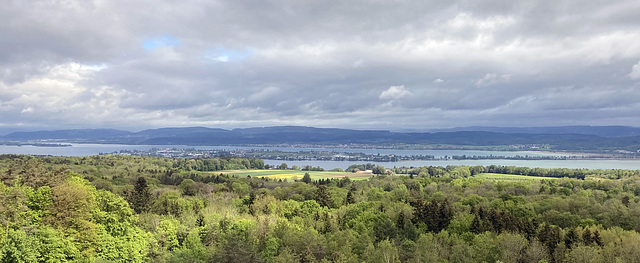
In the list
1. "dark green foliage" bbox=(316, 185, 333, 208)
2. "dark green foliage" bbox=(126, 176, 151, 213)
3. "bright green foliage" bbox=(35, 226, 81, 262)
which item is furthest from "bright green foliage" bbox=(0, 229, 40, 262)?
"dark green foliage" bbox=(316, 185, 333, 208)

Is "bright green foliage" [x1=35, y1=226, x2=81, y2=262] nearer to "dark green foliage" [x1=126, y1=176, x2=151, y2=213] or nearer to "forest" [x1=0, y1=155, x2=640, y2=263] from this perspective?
"forest" [x1=0, y1=155, x2=640, y2=263]

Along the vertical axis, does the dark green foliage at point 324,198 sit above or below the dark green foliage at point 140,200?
below

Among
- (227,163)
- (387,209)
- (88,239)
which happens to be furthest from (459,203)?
(227,163)

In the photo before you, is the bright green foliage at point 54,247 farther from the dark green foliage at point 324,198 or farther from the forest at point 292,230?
the dark green foliage at point 324,198

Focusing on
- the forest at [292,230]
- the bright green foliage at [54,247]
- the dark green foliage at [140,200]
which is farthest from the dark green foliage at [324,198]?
the bright green foliage at [54,247]

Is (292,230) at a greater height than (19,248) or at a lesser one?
lesser

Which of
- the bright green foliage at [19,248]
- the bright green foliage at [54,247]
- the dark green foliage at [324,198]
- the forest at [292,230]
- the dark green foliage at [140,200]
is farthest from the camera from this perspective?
the dark green foliage at [324,198]

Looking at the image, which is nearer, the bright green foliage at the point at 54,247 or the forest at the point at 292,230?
the bright green foliage at the point at 54,247

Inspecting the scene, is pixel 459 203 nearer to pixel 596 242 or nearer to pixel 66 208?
pixel 596 242

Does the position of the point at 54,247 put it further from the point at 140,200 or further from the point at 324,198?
the point at 324,198

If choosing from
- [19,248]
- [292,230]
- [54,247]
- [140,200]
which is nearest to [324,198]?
[292,230]

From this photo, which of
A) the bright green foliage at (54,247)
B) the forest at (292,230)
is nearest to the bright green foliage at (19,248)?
the forest at (292,230)

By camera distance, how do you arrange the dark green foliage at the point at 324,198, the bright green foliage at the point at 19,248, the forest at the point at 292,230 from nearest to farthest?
the bright green foliage at the point at 19,248
the forest at the point at 292,230
the dark green foliage at the point at 324,198

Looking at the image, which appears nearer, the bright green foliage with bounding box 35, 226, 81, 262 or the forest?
the bright green foliage with bounding box 35, 226, 81, 262
